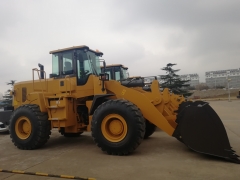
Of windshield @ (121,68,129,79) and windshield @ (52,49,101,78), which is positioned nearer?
windshield @ (52,49,101,78)

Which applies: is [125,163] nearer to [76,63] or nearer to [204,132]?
[204,132]

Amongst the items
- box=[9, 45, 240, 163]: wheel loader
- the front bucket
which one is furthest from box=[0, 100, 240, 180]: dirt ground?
box=[9, 45, 240, 163]: wheel loader

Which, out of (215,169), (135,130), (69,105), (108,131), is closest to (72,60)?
(69,105)

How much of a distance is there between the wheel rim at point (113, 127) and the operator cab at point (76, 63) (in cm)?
175

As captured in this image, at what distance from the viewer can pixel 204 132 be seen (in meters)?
4.78

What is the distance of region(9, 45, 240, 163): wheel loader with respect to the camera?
4.88 m

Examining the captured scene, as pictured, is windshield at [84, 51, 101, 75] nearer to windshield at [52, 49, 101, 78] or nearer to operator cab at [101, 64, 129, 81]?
windshield at [52, 49, 101, 78]

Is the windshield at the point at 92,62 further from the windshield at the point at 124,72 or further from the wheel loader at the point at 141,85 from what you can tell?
the windshield at the point at 124,72

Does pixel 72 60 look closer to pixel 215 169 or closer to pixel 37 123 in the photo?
pixel 37 123

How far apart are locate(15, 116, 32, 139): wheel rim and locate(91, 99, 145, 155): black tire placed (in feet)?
7.50

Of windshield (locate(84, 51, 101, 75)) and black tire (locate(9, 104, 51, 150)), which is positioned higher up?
windshield (locate(84, 51, 101, 75))

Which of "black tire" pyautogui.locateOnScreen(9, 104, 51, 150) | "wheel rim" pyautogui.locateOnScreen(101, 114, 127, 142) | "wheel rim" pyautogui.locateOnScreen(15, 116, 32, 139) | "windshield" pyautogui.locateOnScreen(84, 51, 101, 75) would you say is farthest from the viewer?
"windshield" pyautogui.locateOnScreen(84, 51, 101, 75)

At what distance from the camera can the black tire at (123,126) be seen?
5109 mm

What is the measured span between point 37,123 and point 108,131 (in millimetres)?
2151
